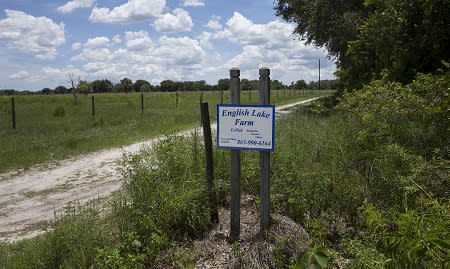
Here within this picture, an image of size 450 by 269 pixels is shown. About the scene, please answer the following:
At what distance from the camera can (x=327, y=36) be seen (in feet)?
61.9

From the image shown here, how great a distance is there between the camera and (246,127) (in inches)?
167

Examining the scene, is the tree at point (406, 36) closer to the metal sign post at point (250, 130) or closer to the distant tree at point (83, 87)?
the metal sign post at point (250, 130)

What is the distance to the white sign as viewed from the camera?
413 cm

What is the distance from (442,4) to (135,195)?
729 cm

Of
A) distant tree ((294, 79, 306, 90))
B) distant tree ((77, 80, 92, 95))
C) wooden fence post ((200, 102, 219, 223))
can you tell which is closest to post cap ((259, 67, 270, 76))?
wooden fence post ((200, 102, 219, 223))

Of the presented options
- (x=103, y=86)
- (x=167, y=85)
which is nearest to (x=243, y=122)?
(x=103, y=86)

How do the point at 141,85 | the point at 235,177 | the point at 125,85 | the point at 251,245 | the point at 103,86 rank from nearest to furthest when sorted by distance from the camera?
the point at 251,245, the point at 235,177, the point at 125,85, the point at 103,86, the point at 141,85

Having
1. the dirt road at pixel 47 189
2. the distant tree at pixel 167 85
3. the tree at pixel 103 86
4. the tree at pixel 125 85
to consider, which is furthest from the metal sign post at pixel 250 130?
the distant tree at pixel 167 85

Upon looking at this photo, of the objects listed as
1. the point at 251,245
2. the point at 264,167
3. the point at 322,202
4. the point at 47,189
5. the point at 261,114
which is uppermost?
the point at 261,114

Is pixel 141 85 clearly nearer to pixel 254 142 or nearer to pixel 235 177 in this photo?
pixel 235 177

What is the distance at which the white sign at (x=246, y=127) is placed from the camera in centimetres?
413

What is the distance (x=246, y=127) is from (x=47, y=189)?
202 inches

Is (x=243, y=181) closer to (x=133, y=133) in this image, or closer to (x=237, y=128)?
(x=237, y=128)

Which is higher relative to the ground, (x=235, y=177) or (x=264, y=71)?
(x=264, y=71)
